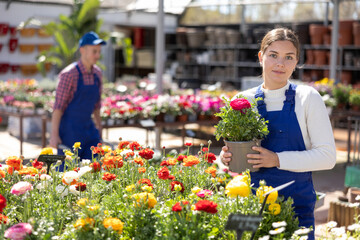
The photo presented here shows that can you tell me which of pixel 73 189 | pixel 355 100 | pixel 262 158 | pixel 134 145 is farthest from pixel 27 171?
pixel 355 100

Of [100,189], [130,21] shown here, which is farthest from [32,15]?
[100,189]

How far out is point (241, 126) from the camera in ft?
5.93

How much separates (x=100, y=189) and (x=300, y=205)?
79cm

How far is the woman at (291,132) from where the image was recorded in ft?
6.19

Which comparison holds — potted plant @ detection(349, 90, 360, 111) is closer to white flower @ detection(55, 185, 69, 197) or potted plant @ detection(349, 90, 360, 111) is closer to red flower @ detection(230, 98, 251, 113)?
red flower @ detection(230, 98, 251, 113)

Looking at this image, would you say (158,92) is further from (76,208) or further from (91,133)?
(76,208)

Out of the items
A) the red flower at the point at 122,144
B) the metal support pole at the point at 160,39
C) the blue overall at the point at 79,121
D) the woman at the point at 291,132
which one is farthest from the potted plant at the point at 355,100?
the red flower at the point at 122,144

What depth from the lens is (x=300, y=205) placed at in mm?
1957

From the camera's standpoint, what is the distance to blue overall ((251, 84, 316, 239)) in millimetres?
1943

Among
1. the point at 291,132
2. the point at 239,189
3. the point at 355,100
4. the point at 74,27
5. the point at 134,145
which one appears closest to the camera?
the point at 239,189

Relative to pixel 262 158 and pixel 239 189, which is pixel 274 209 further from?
pixel 262 158

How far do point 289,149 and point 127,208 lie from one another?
704 millimetres

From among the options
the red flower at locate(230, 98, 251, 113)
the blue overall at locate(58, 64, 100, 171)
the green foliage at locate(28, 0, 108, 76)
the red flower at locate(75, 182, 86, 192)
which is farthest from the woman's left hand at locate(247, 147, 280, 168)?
the green foliage at locate(28, 0, 108, 76)

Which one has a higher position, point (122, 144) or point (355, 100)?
point (122, 144)
